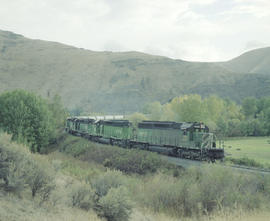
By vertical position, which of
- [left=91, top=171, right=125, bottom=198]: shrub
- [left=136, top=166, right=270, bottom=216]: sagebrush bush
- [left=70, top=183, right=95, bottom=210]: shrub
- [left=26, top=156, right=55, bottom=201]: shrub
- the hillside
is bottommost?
[left=136, top=166, right=270, bottom=216]: sagebrush bush

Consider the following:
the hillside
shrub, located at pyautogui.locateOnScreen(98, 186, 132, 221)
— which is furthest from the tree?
the hillside

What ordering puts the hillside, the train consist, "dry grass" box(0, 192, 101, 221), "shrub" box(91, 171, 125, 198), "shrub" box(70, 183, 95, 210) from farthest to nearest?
the hillside < the train consist < "shrub" box(91, 171, 125, 198) < "shrub" box(70, 183, 95, 210) < "dry grass" box(0, 192, 101, 221)

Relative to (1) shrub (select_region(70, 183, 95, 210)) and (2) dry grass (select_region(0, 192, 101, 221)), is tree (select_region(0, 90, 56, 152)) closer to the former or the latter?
(1) shrub (select_region(70, 183, 95, 210))

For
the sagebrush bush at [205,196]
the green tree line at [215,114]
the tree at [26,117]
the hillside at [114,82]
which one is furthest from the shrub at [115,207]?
the hillside at [114,82]

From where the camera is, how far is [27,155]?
11812 mm

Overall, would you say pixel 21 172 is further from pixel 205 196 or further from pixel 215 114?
pixel 215 114

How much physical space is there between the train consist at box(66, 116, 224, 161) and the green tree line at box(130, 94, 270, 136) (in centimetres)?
880

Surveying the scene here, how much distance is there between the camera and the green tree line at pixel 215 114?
6650cm

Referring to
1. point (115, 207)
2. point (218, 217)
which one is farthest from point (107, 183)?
point (218, 217)

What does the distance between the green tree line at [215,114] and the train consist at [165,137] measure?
8.80m

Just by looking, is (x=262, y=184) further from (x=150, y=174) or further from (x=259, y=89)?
(x=259, y=89)

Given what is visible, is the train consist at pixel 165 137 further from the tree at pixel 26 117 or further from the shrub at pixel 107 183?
the shrub at pixel 107 183

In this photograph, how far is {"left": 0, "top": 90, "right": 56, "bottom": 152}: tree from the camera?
44597mm

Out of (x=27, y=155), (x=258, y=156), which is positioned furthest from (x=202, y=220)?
(x=258, y=156)
